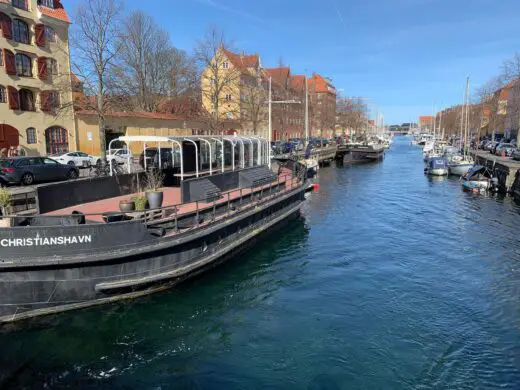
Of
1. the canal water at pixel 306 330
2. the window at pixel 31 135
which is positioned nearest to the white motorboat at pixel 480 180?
the canal water at pixel 306 330

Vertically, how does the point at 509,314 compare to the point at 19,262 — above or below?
below

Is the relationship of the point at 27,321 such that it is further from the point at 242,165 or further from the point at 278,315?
the point at 242,165

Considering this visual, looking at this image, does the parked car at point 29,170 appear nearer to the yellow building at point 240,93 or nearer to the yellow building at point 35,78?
the yellow building at point 35,78

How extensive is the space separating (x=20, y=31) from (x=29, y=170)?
17.2 metres

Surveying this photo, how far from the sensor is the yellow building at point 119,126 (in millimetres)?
34969

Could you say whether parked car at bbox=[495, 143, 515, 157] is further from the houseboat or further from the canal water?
the houseboat

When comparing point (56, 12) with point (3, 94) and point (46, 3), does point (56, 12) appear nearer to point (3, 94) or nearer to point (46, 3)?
point (46, 3)

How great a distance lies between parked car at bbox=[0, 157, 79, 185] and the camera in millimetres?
19359

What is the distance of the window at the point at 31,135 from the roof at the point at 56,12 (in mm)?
9391

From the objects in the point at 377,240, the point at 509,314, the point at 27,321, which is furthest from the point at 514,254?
the point at 27,321

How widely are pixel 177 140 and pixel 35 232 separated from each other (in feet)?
19.0

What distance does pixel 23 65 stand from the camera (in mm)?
31141

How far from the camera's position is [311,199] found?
27.5 m

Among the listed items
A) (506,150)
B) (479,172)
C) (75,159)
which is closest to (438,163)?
(479,172)
